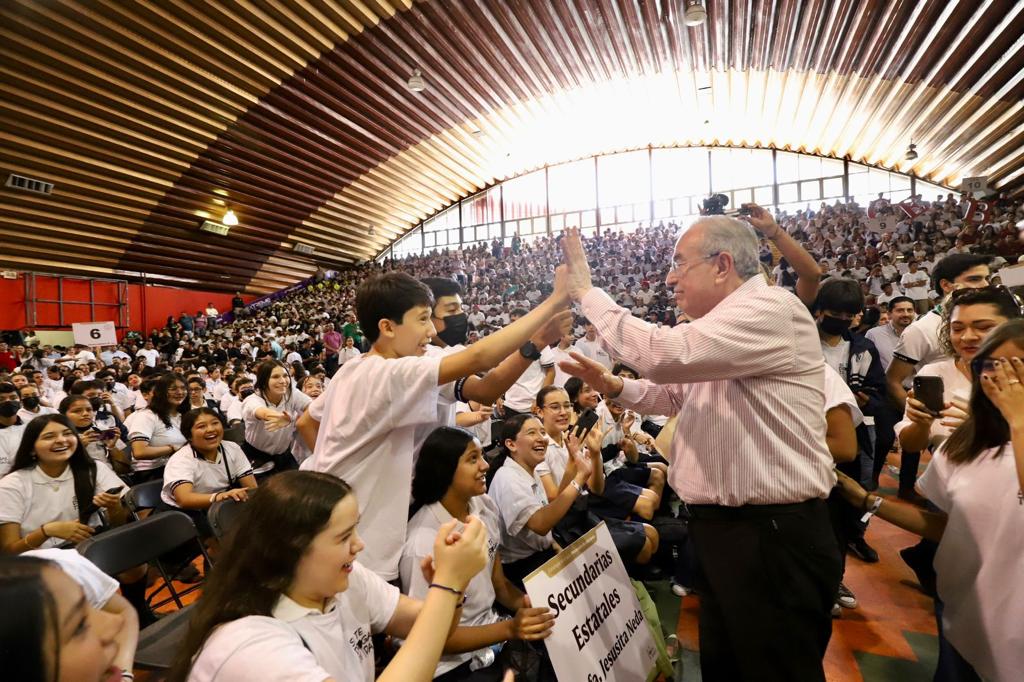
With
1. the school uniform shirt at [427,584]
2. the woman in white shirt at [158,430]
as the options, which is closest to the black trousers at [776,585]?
the school uniform shirt at [427,584]

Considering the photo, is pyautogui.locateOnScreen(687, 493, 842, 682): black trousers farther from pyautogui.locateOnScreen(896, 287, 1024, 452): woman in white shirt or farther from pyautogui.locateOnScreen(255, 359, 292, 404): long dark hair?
pyautogui.locateOnScreen(255, 359, 292, 404): long dark hair

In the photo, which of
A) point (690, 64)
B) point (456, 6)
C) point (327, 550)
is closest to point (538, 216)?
point (690, 64)

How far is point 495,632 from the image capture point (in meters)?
1.64

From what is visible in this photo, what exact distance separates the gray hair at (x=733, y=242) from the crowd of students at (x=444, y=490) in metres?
0.43

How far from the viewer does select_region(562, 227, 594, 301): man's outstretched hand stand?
158 centimetres

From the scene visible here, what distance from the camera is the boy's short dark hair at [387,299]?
166 cm

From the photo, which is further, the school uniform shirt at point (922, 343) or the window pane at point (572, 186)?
the window pane at point (572, 186)

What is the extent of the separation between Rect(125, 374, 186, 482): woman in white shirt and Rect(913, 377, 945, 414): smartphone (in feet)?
16.6

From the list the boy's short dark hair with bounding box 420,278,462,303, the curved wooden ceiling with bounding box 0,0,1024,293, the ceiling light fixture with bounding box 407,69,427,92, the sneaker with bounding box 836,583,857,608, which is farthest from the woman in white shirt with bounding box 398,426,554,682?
the ceiling light fixture with bounding box 407,69,427,92

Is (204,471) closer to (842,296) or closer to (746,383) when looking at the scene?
(746,383)

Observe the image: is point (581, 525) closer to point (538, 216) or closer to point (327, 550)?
point (327, 550)

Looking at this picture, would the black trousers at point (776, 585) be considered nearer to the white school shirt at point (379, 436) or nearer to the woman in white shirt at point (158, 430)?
the white school shirt at point (379, 436)

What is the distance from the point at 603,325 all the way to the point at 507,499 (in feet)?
4.45

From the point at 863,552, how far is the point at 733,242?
3091 mm
